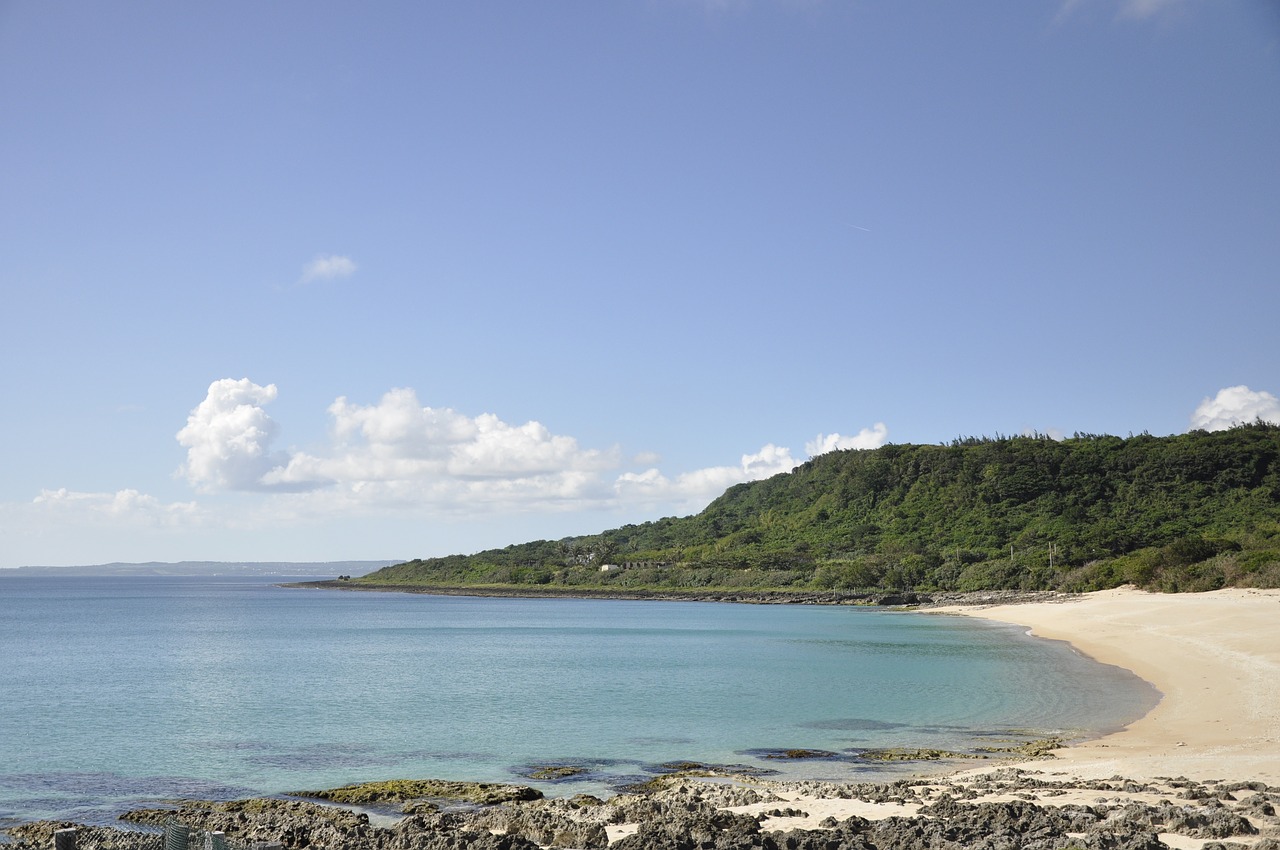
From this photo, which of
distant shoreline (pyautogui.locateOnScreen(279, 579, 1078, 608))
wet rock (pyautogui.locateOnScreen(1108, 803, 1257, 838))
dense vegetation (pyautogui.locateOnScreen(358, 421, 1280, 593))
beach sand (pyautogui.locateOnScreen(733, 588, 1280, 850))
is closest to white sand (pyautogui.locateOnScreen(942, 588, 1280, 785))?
beach sand (pyautogui.locateOnScreen(733, 588, 1280, 850))

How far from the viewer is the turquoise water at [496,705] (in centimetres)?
1838

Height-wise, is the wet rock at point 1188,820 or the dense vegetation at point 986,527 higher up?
the dense vegetation at point 986,527

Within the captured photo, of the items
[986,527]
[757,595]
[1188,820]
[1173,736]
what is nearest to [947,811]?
[1188,820]

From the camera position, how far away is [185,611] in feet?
319

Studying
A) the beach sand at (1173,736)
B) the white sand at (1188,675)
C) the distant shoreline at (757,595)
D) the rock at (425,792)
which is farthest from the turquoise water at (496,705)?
the distant shoreline at (757,595)

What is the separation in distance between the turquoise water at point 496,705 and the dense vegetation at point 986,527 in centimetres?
2631

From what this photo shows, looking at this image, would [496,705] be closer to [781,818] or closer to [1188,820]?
[781,818]

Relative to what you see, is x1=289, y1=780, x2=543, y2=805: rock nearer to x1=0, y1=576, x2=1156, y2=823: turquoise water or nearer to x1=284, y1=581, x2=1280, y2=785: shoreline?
x1=0, y1=576, x2=1156, y2=823: turquoise water

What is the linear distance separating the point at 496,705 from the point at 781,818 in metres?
15.9

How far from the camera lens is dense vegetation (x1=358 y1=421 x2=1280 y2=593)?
76438 mm

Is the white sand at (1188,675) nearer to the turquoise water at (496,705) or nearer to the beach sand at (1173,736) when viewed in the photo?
the beach sand at (1173,736)

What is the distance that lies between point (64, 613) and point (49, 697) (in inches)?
2712

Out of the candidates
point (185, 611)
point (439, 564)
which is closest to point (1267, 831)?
point (185, 611)

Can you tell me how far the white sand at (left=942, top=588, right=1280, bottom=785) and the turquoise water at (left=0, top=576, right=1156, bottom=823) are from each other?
4.29 ft
